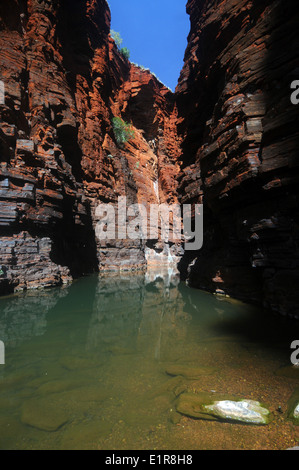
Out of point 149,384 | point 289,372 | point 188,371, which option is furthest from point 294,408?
point 149,384

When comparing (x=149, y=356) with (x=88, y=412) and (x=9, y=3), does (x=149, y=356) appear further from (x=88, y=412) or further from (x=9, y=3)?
(x=9, y=3)

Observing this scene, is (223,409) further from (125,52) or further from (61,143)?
(125,52)

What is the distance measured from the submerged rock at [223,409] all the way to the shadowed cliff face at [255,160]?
4.29 metres

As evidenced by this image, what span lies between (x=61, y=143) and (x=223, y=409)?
705 inches

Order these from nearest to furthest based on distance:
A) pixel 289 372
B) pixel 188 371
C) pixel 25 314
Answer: pixel 289 372 < pixel 188 371 < pixel 25 314

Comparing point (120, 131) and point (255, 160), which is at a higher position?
point (120, 131)

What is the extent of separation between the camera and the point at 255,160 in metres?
7.12

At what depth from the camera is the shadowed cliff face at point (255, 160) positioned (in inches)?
246

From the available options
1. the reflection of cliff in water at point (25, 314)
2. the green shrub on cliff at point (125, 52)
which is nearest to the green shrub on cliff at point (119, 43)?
the green shrub on cliff at point (125, 52)

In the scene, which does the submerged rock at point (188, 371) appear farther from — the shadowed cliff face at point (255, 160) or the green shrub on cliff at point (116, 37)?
the green shrub on cliff at point (116, 37)

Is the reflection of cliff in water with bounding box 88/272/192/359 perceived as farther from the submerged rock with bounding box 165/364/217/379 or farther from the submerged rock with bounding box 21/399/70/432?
the submerged rock with bounding box 21/399/70/432

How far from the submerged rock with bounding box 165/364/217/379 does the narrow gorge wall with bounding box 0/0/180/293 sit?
27.6ft
